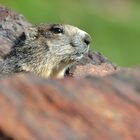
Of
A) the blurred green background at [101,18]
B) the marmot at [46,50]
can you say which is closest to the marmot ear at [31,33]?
the marmot at [46,50]

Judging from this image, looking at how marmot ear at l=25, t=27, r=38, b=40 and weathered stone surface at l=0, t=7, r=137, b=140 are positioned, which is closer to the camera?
weathered stone surface at l=0, t=7, r=137, b=140

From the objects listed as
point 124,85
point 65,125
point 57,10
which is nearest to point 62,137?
point 65,125

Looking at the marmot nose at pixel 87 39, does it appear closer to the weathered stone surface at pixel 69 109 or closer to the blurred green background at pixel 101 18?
the weathered stone surface at pixel 69 109

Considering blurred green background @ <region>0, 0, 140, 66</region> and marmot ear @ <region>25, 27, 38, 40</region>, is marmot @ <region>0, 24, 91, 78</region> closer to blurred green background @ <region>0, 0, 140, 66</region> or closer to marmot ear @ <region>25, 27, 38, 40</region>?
marmot ear @ <region>25, 27, 38, 40</region>

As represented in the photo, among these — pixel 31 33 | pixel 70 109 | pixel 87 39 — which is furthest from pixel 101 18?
pixel 70 109

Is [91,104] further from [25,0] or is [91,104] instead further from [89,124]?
[25,0]

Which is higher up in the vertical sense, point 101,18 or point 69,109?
point 101,18

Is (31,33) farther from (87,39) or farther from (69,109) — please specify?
(69,109)

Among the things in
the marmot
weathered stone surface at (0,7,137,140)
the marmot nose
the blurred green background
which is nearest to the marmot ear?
the marmot
